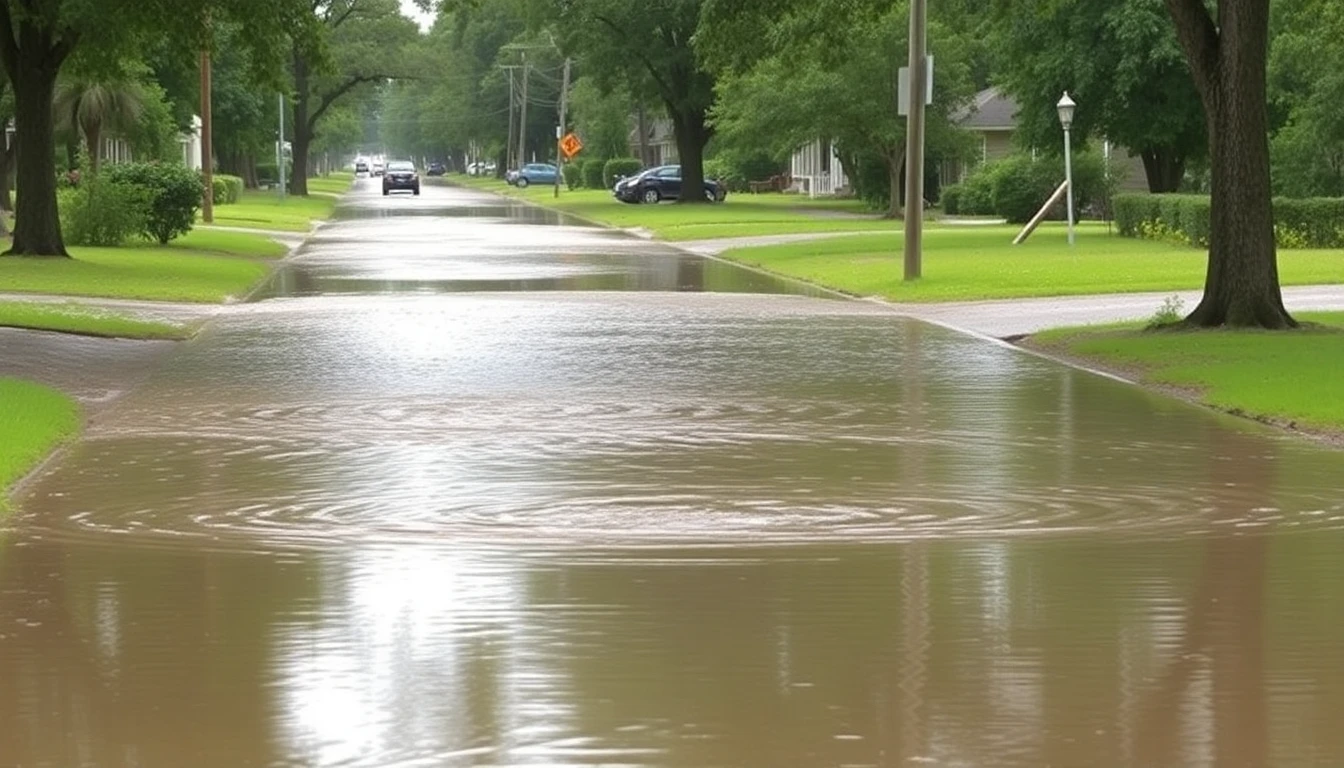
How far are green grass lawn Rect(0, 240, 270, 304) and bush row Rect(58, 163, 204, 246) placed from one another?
4.80ft

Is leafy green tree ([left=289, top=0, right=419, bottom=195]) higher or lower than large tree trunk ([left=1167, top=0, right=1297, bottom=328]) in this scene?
higher

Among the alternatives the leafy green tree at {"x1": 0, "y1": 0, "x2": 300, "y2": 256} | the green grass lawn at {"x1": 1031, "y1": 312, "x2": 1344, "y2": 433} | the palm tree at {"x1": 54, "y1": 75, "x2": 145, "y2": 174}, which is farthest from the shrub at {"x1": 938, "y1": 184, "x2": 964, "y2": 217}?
the green grass lawn at {"x1": 1031, "y1": 312, "x2": 1344, "y2": 433}

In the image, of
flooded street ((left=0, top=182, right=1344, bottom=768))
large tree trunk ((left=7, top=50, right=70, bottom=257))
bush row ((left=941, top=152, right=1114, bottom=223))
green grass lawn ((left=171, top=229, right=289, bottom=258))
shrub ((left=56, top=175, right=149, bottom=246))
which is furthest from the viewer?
bush row ((left=941, top=152, right=1114, bottom=223))

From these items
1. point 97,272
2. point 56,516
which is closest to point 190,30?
point 97,272

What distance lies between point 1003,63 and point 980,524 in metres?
44.0

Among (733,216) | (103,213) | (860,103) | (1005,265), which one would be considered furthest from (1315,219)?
(733,216)

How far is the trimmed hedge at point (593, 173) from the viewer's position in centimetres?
12125

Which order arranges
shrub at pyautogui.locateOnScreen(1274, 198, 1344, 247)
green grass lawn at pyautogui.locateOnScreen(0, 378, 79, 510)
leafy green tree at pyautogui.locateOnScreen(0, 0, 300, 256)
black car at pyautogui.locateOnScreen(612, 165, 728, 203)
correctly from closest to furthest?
green grass lawn at pyautogui.locateOnScreen(0, 378, 79, 510)
leafy green tree at pyautogui.locateOnScreen(0, 0, 300, 256)
shrub at pyautogui.locateOnScreen(1274, 198, 1344, 247)
black car at pyautogui.locateOnScreen(612, 165, 728, 203)

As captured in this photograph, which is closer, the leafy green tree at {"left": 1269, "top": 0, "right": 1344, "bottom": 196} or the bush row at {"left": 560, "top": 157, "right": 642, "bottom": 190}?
the leafy green tree at {"left": 1269, "top": 0, "right": 1344, "bottom": 196}

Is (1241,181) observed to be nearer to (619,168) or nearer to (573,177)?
(619,168)

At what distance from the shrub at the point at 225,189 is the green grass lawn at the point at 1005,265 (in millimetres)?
32332

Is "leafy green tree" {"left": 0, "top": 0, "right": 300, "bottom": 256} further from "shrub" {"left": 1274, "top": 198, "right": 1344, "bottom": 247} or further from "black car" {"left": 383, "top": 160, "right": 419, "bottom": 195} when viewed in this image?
"black car" {"left": 383, "top": 160, "right": 419, "bottom": 195}

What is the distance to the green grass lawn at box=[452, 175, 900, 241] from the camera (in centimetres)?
5841

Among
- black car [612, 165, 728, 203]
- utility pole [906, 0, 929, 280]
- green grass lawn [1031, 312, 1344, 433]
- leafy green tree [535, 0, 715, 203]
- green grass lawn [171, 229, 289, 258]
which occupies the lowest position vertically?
green grass lawn [1031, 312, 1344, 433]
